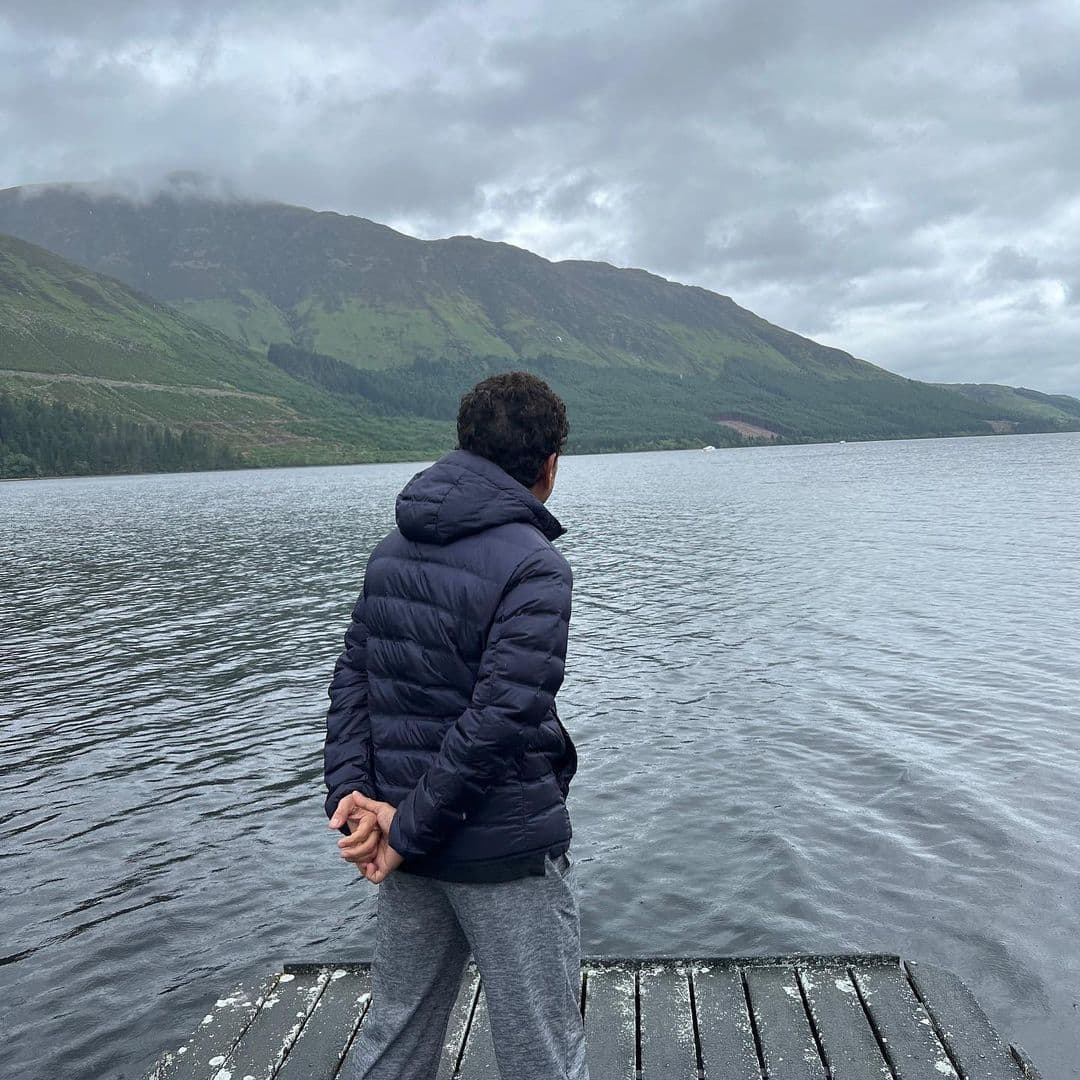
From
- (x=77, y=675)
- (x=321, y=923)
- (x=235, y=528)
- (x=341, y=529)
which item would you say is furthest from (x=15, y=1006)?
(x=235, y=528)

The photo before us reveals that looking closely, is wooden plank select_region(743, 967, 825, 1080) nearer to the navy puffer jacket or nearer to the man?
the man

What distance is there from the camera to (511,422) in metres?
4.75

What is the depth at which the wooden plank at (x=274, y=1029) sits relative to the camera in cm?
672

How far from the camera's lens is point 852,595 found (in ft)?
110

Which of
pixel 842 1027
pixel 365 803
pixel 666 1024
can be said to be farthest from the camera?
pixel 666 1024

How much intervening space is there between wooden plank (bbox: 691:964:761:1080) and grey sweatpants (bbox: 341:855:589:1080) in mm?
2220

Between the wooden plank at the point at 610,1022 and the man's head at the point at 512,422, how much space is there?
3.96m

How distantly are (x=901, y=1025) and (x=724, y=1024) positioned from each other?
1.30m

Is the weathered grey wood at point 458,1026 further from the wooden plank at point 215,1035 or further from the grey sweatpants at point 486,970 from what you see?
the wooden plank at point 215,1035

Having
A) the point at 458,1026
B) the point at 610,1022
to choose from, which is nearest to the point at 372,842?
the point at 458,1026

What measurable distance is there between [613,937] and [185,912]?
5.32 metres

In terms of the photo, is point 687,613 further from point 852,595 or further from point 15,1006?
point 15,1006

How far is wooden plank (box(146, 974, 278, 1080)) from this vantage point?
6781mm

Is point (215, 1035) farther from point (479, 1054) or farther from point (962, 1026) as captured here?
point (962, 1026)
